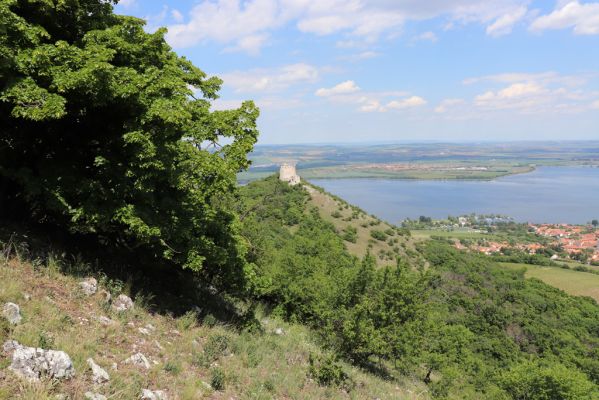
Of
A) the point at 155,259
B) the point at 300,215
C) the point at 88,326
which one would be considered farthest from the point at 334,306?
the point at 300,215

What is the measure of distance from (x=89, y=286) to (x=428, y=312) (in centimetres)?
1560

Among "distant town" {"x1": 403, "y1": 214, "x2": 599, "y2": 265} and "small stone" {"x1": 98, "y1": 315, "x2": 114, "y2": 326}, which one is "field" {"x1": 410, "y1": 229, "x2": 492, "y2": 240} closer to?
"distant town" {"x1": 403, "y1": 214, "x2": 599, "y2": 265}

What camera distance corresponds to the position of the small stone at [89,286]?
880 cm

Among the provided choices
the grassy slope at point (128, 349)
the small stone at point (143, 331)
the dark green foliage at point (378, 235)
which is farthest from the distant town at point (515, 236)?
the small stone at point (143, 331)

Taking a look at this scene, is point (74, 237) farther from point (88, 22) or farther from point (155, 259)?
point (88, 22)

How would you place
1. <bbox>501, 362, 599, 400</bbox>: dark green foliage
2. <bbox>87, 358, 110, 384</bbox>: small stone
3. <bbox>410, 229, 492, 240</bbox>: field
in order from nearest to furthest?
<bbox>87, 358, 110, 384</bbox>: small stone → <bbox>501, 362, 599, 400</bbox>: dark green foliage → <bbox>410, 229, 492, 240</bbox>: field

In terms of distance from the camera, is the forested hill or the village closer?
the forested hill

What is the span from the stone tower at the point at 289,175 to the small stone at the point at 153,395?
2609 inches

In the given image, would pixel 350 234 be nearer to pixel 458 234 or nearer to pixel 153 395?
pixel 153 395

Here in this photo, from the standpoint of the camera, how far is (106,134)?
33.9 ft

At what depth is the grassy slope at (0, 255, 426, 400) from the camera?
6.24 meters

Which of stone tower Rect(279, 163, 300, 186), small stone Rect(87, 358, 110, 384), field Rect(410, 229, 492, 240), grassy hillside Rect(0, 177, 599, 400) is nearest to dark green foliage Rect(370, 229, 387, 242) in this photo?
stone tower Rect(279, 163, 300, 186)

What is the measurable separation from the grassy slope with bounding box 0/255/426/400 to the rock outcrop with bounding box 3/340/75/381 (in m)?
0.13

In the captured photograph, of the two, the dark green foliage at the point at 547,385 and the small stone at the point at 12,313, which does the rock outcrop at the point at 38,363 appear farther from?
the dark green foliage at the point at 547,385
